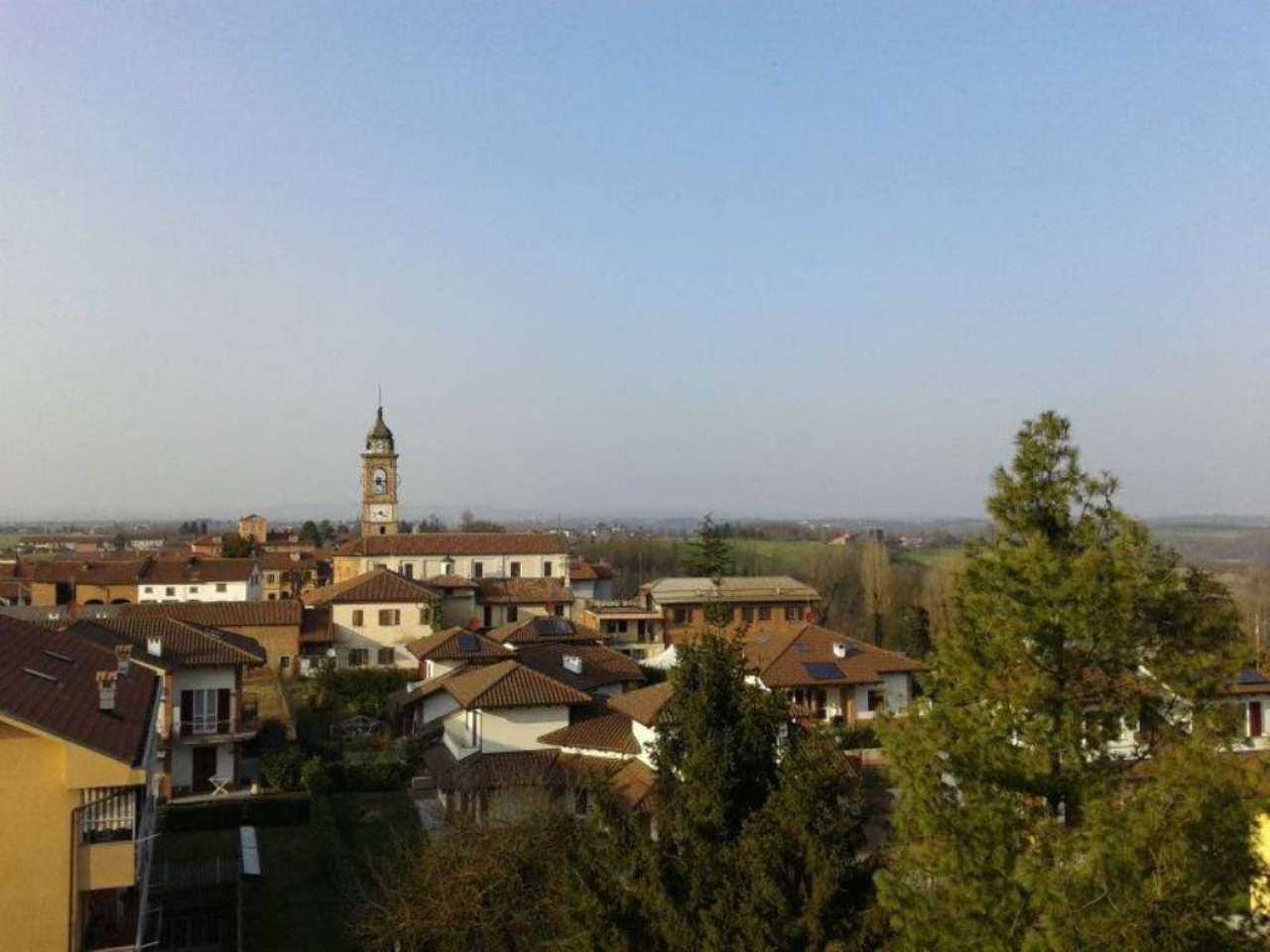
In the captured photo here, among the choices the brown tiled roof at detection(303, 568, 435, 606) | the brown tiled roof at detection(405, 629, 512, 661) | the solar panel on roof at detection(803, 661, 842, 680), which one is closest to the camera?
the solar panel on roof at detection(803, 661, 842, 680)

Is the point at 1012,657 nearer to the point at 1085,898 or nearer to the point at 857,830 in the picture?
the point at 1085,898

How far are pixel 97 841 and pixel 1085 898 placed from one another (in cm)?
1135

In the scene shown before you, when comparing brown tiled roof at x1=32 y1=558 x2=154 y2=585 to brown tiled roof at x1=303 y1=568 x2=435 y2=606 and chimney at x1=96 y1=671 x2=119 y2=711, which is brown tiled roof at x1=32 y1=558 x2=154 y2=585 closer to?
brown tiled roof at x1=303 y1=568 x2=435 y2=606

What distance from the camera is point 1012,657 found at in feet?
30.6

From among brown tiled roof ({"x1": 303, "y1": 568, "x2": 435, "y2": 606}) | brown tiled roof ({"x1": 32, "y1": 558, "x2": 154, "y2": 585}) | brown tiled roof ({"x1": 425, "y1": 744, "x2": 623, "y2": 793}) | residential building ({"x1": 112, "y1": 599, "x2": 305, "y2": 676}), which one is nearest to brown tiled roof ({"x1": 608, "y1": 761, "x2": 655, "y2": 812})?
brown tiled roof ({"x1": 425, "y1": 744, "x2": 623, "y2": 793})

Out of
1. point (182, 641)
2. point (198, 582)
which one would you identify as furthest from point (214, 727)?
point (198, 582)

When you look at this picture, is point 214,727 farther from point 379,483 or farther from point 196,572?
point 379,483

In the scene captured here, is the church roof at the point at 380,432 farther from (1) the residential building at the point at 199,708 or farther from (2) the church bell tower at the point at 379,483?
(1) the residential building at the point at 199,708

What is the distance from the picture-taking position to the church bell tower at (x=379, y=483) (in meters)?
68.1

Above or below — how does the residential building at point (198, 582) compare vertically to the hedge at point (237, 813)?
above

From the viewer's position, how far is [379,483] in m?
69.1

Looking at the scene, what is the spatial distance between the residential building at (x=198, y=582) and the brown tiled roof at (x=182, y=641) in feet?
101

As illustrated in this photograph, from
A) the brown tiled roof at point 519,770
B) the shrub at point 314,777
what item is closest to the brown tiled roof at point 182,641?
the shrub at point 314,777

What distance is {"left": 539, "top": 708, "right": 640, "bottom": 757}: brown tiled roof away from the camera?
24500mm
